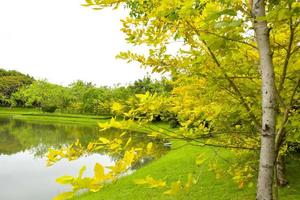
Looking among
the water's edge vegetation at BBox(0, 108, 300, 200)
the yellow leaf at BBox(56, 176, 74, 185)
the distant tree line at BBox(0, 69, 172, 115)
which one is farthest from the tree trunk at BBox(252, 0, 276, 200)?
the distant tree line at BBox(0, 69, 172, 115)

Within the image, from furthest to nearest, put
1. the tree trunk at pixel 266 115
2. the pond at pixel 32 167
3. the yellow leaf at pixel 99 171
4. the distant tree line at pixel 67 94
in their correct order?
the distant tree line at pixel 67 94 → the pond at pixel 32 167 → the tree trunk at pixel 266 115 → the yellow leaf at pixel 99 171

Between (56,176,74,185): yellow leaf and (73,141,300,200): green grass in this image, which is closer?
(56,176,74,185): yellow leaf

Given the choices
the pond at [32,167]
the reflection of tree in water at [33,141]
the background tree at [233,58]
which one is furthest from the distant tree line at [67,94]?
the background tree at [233,58]

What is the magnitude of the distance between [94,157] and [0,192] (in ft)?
32.1

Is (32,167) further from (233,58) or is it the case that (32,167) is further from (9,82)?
(9,82)

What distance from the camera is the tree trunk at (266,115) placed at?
6.32 ft

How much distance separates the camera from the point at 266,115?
1978 millimetres

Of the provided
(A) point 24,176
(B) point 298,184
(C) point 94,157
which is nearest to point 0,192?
(A) point 24,176

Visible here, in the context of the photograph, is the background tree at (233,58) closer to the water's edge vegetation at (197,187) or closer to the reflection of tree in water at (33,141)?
the water's edge vegetation at (197,187)

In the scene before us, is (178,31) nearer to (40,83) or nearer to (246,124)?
(246,124)

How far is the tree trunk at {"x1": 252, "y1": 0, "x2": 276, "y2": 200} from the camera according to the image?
6.32 ft

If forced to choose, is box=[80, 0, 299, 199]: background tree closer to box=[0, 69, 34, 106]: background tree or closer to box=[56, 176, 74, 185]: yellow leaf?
box=[56, 176, 74, 185]: yellow leaf

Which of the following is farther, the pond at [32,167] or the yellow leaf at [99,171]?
the pond at [32,167]

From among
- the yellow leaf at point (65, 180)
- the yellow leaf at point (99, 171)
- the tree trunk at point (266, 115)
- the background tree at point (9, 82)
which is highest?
the background tree at point (9, 82)
